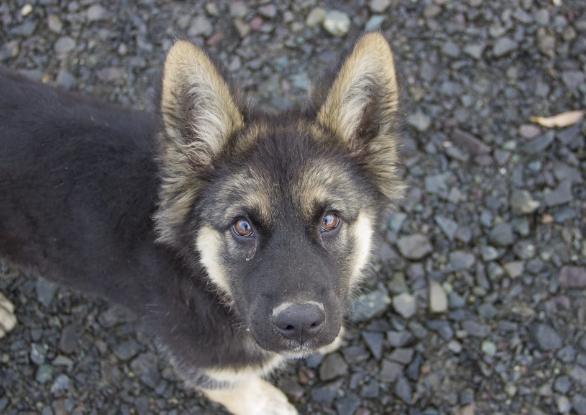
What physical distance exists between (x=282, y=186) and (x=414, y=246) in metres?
2.00

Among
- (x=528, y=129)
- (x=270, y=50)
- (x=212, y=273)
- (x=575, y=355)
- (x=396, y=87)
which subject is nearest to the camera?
(x=396, y=87)

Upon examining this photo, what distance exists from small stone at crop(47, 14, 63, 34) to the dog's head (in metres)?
3.09

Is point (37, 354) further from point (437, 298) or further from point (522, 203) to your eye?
point (522, 203)

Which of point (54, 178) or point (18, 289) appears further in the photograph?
point (18, 289)

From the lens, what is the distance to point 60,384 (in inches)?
172

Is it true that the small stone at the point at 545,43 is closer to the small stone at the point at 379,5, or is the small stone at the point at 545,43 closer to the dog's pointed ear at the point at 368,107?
the small stone at the point at 379,5

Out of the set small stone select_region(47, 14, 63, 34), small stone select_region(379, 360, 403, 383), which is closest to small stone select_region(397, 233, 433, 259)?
small stone select_region(379, 360, 403, 383)

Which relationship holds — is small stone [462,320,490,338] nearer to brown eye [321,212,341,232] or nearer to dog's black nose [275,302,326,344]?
brown eye [321,212,341,232]

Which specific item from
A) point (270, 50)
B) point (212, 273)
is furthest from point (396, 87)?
point (270, 50)

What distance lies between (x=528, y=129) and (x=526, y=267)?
1205 millimetres

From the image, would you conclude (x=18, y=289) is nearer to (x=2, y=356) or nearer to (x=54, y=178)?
(x=2, y=356)

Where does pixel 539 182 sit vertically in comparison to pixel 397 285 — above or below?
above

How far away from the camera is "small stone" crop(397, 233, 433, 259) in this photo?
4688 millimetres

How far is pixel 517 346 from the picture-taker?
4.35 m
